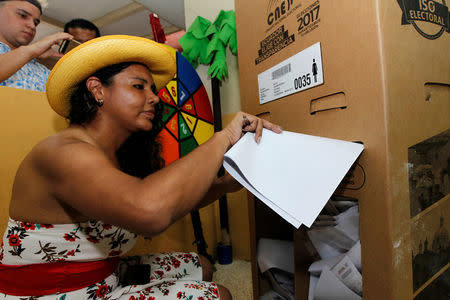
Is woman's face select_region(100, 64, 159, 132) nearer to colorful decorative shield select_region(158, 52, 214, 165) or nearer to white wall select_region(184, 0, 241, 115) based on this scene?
colorful decorative shield select_region(158, 52, 214, 165)

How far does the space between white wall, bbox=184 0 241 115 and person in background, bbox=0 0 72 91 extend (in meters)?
0.81

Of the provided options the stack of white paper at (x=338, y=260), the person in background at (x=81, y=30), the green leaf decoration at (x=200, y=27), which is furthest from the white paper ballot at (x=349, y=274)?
the person in background at (x=81, y=30)

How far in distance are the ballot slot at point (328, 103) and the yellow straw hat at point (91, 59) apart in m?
0.49

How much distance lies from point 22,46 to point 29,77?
0.11m

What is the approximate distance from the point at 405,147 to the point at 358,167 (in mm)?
85

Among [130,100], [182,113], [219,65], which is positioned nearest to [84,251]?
[130,100]

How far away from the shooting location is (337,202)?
23.7 inches

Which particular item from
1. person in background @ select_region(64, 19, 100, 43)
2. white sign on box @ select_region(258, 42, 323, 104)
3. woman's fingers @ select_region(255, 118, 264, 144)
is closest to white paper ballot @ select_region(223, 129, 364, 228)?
woman's fingers @ select_region(255, 118, 264, 144)

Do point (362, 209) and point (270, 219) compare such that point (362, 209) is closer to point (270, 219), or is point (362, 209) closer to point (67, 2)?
point (270, 219)

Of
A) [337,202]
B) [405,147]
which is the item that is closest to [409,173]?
[405,147]

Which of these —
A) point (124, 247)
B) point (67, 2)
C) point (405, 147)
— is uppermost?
point (67, 2)

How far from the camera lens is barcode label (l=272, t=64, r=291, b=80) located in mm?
625

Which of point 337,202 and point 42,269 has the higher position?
point 337,202

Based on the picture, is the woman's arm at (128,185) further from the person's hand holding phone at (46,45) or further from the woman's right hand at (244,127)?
the person's hand holding phone at (46,45)
